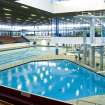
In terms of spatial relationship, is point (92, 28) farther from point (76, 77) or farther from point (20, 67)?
point (20, 67)

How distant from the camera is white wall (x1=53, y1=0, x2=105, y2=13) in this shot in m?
14.4

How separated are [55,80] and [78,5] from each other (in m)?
6.72

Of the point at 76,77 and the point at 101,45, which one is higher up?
the point at 101,45

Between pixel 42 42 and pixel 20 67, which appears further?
pixel 42 42

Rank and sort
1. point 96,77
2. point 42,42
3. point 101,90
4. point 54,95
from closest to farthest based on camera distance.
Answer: point 54,95 < point 101,90 < point 96,77 < point 42,42

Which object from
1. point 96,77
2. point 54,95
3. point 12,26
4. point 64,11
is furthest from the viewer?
point 12,26

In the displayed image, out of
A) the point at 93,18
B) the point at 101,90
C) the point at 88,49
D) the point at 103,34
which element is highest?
the point at 93,18

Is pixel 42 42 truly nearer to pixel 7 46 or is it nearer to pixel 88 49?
Answer: pixel 7 46

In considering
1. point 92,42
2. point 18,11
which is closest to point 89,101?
point 92,42

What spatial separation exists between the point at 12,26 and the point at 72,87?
86.7 feet

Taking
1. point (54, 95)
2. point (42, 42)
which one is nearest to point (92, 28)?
point (54, 95)

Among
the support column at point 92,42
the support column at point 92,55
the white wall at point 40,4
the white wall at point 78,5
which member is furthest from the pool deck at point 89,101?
the white wall at point 78,5

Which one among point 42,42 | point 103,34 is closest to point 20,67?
point 103,34

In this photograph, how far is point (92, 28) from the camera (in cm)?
1191
